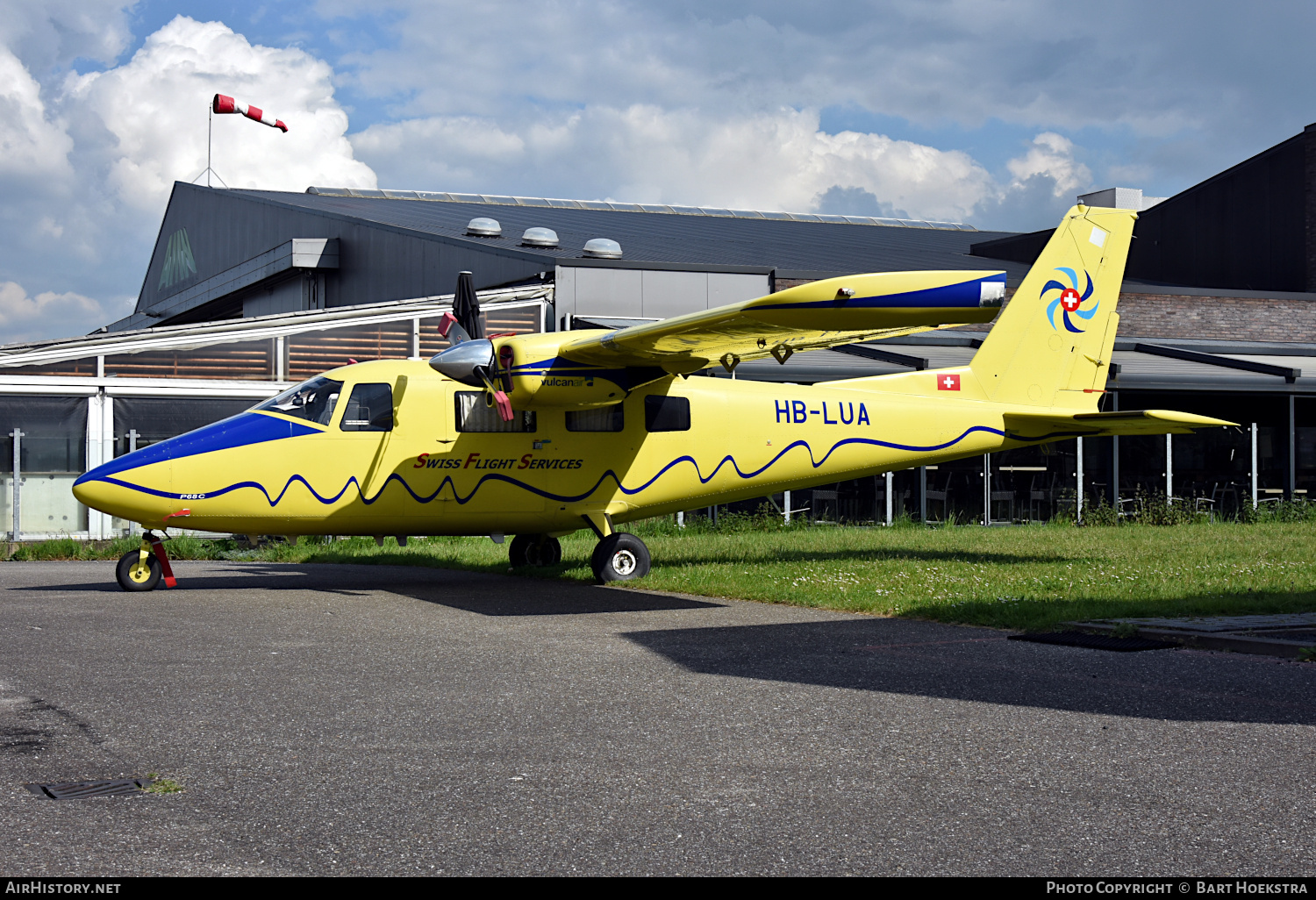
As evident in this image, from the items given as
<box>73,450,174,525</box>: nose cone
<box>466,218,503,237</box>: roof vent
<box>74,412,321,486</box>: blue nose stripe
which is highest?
<box>466,218,503,237</box>: roof vent

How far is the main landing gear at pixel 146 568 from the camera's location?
1337cm

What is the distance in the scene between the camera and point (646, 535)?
69.4 ft

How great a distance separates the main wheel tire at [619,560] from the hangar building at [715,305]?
8797 mm

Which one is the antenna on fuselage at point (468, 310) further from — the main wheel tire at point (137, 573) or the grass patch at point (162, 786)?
the grass patch at point (162, 786)

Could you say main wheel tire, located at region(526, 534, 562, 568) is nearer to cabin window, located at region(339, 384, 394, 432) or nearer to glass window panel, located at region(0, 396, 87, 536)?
cabin window, located at region(339, 384, 394, 432)

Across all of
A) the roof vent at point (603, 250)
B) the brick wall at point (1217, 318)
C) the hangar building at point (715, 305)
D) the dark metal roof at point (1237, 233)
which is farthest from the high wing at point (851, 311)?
the dark metal roof at point (1237, 233)

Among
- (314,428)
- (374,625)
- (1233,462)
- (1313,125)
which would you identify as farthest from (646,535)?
(1313,125)

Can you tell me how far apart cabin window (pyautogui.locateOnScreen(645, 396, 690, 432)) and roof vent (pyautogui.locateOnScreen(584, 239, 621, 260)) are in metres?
11.8

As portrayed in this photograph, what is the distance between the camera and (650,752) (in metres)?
5.83

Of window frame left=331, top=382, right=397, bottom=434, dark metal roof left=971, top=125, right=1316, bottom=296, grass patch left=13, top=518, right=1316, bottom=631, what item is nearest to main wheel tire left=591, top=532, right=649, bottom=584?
grass patch left=13, top=518, right=1316, bottom=631

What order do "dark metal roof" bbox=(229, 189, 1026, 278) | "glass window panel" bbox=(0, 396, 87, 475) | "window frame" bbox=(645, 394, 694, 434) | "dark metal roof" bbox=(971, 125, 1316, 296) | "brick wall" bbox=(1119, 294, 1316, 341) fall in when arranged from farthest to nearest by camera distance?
"dark metal roof" bbox=(971, 125, 1316, 296) → "dark metal roof" bbox=(229, 189, 1026, 278) → "brick wall" bbox=(1119, 294, 1316, 341) → "glass window panel" bbox=(0, 396, 87, 475) → "window frame" bbox=(645, 394, 694, 434)

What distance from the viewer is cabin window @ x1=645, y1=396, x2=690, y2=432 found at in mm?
14906
